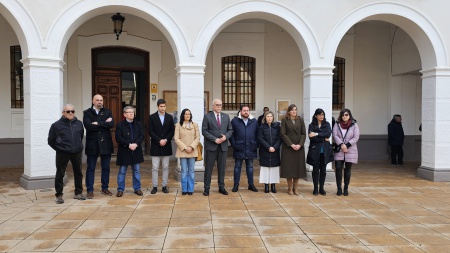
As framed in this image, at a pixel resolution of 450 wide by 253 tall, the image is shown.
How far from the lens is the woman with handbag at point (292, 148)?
7.00 meters

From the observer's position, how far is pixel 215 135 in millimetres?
6973

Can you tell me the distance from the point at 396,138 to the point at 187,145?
704cm

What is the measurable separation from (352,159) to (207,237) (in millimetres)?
3515

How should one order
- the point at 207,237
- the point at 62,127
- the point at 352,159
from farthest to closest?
the point at 352,159, the point at 62,127, the point at 207,237

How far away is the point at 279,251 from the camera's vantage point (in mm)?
4238

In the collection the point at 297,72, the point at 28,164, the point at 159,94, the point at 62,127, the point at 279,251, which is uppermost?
the point at 297,72

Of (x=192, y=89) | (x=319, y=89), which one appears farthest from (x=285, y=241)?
(x=319, y=89)

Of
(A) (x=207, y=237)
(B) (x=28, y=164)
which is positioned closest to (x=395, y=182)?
(A) (x=207, y=237)

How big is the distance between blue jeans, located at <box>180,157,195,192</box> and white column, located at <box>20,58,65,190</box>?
2.68 meters

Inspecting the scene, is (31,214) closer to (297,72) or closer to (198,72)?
(198,72)

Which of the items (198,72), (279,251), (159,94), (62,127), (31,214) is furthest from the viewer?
(159,94)

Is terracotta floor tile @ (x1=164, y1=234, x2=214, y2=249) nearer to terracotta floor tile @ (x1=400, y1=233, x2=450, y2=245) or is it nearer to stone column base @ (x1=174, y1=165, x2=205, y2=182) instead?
terracotta floor tile @ (x1=400, y1=233, x2=450, y2=245)

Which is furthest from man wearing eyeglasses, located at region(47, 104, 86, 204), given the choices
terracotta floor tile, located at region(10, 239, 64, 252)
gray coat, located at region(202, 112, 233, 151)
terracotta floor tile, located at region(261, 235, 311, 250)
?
terracotta floor tile, located at region(261, 235, 311, 250)

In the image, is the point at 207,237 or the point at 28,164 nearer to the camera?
the point at 207,237
